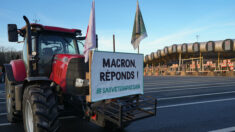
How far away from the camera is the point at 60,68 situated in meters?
4.07

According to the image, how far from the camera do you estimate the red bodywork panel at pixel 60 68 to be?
3.95 meters

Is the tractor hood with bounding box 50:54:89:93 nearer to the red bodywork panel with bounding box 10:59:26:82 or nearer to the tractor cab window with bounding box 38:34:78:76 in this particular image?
the tractor cab window with bounding box 38:34:78:76

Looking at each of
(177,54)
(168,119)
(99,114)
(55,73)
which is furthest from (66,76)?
(177,54)

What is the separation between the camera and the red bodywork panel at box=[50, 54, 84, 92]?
3953 mm

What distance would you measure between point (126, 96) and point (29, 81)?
1.86m

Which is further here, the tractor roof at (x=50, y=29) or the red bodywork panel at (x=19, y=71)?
the red bodywork panel at (x=19, y=71)

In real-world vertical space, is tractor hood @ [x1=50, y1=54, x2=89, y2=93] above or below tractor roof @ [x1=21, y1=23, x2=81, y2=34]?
below

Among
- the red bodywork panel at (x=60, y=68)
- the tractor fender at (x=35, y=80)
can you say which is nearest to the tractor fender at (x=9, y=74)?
the tractor fender at (x=35, y=80)

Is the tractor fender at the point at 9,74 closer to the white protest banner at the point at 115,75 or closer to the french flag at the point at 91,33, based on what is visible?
the french flag at the point at 91,33

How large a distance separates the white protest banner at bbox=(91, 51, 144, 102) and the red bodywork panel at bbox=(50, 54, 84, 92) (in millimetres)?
618

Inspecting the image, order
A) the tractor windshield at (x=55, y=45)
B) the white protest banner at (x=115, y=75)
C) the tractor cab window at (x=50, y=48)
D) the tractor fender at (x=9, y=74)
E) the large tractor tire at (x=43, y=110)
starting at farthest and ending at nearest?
1. the tractor fender at (x=9, y=74)
2. the tractor windshield at (x=55, y=45)
3. the tractor cab window at (x=50, y=48)
4. the white protest banner at (x=115, y=75)
5. the large tractor tire at (x=43, y=110)

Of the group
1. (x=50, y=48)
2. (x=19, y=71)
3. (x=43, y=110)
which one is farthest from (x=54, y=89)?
(x=19, y=71)

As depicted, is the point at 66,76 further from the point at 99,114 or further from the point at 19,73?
the point at 19,73

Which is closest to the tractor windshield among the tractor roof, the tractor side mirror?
the tractor roof
